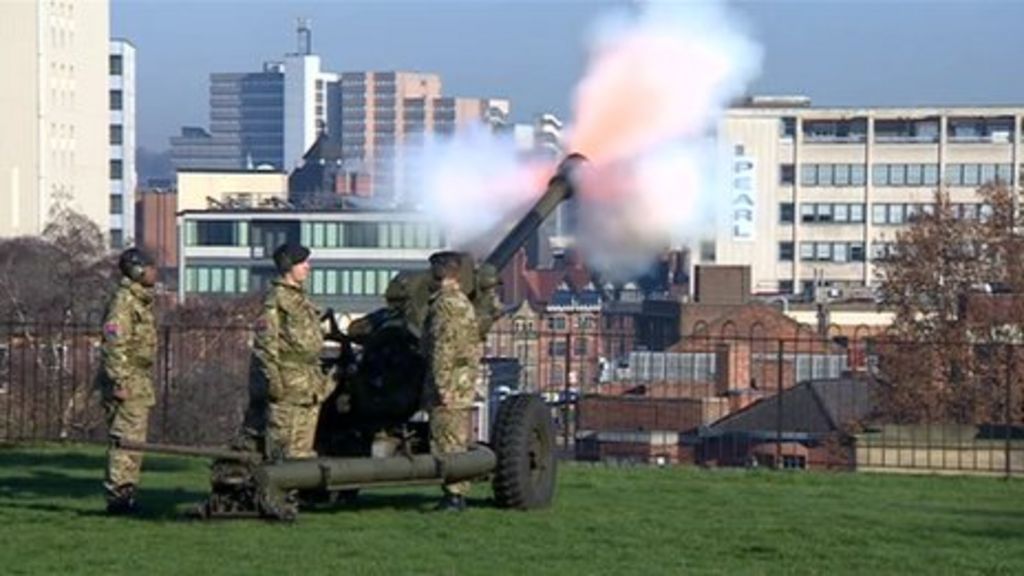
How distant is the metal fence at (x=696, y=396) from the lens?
2909cm

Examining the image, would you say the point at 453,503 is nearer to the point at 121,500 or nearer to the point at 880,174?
the point at 121,500

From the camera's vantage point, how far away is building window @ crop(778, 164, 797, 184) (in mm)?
120188

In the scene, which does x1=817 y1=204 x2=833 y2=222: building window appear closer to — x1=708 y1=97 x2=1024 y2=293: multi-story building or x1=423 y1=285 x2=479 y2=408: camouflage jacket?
x1=708 y1=97 x2=1024 y2=293: multi-story building

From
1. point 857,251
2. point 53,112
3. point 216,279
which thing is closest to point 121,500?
point 216,279

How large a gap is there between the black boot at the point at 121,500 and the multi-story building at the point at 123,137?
132177 mm

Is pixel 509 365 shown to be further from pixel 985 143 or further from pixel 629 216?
pixel 985 143

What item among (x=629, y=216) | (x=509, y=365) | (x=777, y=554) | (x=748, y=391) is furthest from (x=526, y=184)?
(x=748, y=391)

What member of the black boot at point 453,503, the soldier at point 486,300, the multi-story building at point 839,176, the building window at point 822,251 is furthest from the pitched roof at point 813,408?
the building window at point 822,251

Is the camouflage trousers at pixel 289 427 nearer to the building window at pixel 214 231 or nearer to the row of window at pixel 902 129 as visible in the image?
the building window at pixel 214 231

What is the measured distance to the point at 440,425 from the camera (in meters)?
18.9

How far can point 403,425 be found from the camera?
19.3 m

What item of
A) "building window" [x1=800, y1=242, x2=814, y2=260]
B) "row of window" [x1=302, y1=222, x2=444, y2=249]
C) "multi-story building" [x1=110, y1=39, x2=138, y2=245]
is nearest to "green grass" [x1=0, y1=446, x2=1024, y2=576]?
"row of window" [x1=302, y1=222, x2=444, y2=249]

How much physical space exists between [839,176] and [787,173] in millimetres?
3122

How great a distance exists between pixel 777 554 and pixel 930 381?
101 ft
